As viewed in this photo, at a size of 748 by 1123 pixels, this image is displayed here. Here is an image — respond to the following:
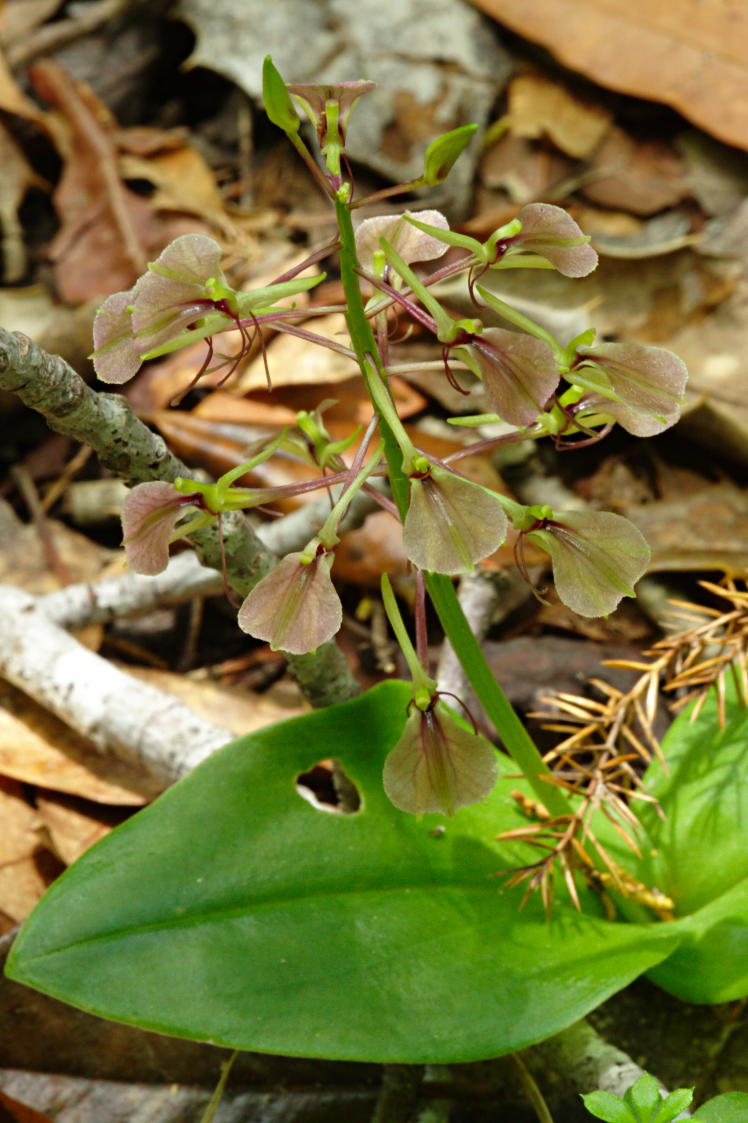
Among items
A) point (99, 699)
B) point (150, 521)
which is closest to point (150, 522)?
point (150, 521)

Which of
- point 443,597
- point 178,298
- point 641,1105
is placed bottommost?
point 641,1105

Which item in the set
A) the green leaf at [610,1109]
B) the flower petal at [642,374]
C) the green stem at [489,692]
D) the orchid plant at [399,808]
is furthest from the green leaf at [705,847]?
the flower petal at [642,374]

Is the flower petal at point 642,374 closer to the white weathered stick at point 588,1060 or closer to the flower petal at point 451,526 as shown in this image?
the flower petal at point 451,526

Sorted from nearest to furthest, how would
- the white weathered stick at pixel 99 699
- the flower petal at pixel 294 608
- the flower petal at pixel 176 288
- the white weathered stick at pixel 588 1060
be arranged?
the flower petal at pixel 176 288 → the flower petal at pixel 294 608 → the white weathered stick at pixel 588 1060 → the white weathered stick at pixel 99 699

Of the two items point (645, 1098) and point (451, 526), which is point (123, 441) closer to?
point (451, 526)

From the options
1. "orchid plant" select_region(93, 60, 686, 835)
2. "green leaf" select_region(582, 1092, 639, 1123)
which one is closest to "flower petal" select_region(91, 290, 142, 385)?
"orchid plant" select_region(93, 60, 686, 835)

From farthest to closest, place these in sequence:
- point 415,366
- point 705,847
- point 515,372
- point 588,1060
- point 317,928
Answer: point 705,847, point 588,1060, point 317,928, point 415,366, point 515,372

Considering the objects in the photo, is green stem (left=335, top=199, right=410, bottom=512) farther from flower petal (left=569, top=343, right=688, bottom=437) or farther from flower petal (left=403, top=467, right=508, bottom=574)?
flower petal (left=569, top=343, right=688, bottom=437)
